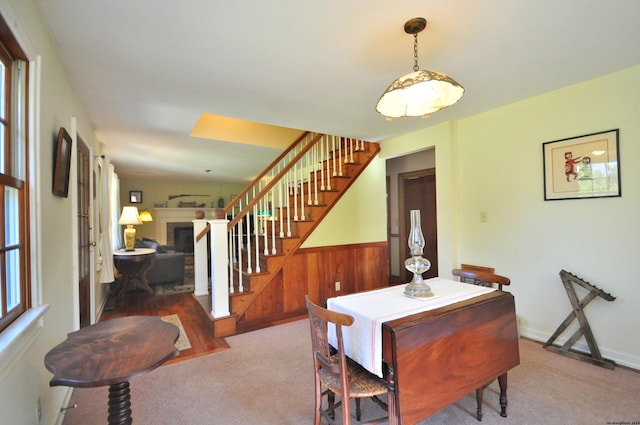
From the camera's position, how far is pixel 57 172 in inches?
69.2

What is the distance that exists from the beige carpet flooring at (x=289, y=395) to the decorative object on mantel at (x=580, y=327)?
0.30 ft

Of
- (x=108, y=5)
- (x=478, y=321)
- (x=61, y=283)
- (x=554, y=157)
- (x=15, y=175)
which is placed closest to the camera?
(x=15, y=175)

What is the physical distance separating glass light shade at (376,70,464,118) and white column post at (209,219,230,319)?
208 cm

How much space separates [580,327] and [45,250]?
3.91 metres

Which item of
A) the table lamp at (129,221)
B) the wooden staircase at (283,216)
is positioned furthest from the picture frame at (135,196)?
the wooden staircase at (283,216)

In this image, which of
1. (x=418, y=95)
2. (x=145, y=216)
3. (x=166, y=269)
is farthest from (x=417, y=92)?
(x=145, y=216)

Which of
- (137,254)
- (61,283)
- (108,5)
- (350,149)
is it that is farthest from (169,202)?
(108,5)

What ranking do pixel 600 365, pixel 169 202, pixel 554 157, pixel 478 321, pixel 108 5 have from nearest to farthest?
pixel 108 5 < pixel 478 321 < pixel 600 365 < pixel 554 157 < pixel 169 202

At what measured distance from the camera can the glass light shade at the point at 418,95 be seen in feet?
5.36

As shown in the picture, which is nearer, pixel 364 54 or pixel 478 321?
pixel 478 321

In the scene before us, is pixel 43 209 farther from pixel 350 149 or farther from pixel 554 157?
pixel 554 157

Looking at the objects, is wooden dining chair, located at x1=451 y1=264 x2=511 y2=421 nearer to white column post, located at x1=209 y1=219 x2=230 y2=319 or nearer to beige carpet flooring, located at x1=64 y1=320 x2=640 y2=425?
beige carpet flooring, located at x1=64 y1=320 x2=640 y2=425

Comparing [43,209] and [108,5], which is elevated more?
[108,5]

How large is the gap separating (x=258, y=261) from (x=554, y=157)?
3.24m
